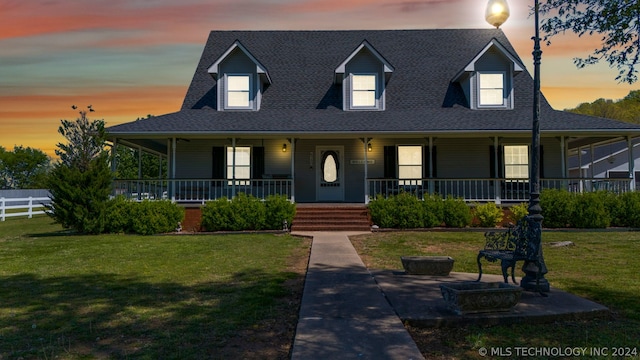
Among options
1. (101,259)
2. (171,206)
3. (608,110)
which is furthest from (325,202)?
(608,110)

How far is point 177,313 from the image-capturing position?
5.51 metres

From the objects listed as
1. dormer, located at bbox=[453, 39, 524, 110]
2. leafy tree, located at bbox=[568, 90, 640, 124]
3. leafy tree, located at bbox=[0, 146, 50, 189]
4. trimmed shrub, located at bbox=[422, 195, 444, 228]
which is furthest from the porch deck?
leafy tree, located at bbox=[0, 146, 50, 189]

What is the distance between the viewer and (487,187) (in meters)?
17.0

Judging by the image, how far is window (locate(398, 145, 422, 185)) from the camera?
1838cm

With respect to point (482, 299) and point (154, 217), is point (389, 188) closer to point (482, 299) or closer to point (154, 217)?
point (154, 217)

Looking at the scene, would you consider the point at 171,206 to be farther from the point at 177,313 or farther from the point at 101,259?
the point at 177,313

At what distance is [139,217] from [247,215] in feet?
12.2

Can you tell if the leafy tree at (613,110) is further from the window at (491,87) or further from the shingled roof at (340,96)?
the window at (491,87)

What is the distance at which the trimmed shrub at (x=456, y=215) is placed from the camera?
48.9ft

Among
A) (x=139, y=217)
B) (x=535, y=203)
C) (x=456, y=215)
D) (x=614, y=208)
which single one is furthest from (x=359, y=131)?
(x=535, y=203)

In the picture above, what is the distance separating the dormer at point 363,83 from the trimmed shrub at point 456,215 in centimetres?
582

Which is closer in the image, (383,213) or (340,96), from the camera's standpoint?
(383,213)

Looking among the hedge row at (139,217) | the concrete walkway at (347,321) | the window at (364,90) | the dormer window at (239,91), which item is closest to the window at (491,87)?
the window at (364,90)

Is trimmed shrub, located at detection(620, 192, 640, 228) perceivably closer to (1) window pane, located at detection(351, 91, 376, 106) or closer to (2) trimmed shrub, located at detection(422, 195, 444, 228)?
(2) trimmed shrub, located at detection(422, 195, 444, 228)
